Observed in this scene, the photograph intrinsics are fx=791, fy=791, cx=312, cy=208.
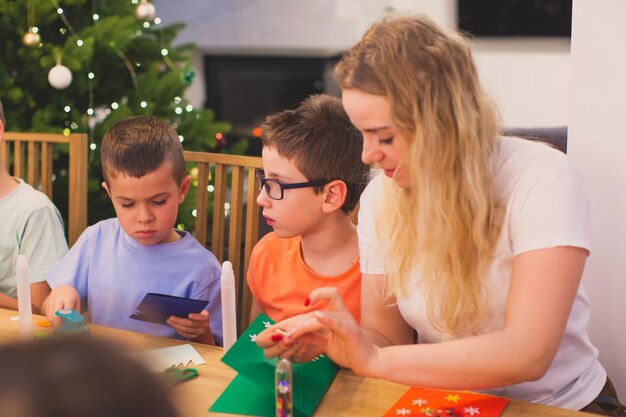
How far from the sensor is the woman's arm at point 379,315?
1.49m

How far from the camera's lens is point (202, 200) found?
6.55 feet

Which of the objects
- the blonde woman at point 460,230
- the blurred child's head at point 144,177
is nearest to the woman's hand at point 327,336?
the blonde woman at point 460,230

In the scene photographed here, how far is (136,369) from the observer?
463 mm

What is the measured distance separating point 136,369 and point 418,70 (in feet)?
2.79

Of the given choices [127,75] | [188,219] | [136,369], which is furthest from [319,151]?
[127,75]

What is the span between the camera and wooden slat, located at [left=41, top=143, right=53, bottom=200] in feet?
7.30

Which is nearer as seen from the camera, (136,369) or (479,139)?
(136,369)

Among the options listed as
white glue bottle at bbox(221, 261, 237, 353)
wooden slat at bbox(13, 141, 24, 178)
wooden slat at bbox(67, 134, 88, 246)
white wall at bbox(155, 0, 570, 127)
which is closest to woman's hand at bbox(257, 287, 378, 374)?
white glue bottle at bbox(221, 261, 237, 353)

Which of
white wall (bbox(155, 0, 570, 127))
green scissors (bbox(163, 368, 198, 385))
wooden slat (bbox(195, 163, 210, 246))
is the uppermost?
white wall (bbox(155, 0, 570, 127))

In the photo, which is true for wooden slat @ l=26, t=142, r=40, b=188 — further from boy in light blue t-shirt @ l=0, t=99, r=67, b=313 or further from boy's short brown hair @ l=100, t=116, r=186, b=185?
boy's short brown hair @ l=100, t=116, r=186, b=185

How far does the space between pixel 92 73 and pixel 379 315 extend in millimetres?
2021

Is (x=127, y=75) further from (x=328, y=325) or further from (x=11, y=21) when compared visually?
(x=328, y=325)

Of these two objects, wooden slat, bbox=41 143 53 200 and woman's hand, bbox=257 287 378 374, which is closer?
woman's hand, bbox=257 287 378 374

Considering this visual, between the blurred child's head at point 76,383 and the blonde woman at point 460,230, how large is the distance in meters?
0.75
